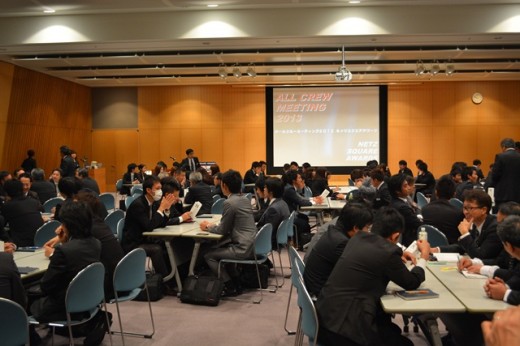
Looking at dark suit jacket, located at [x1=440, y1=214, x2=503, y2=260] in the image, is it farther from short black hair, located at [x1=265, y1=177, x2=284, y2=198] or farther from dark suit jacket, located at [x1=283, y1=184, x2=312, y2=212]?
dark suit jacket, located at [x1=283, y1=184, x2=312, y2=212]

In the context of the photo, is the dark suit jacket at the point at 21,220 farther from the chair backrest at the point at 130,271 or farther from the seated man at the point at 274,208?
the seated man at the point at 274,208

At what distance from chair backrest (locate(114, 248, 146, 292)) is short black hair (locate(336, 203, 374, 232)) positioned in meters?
1.64

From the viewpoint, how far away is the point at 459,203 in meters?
6.79

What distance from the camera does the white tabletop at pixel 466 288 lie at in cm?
262

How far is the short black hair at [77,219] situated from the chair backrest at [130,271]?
0.37 meters

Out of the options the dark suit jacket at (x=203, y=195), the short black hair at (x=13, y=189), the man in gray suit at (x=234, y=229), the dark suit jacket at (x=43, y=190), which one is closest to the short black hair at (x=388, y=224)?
the man in gray suit at (x=234, y=229)

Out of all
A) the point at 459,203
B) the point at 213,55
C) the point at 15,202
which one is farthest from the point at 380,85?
the point at 15,202

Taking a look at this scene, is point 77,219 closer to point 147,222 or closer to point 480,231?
point 147,222

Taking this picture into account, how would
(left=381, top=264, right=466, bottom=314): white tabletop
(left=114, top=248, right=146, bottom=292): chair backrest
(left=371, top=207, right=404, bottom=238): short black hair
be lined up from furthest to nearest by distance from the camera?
(left=114, top=248, right=146, bottom=292): chair backrest → (left=371, top=207, right=404, bottom=238): short black hair → (left=381, top=264, right=466, bottom=314): white tabletop

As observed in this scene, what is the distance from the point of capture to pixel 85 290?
3.30m

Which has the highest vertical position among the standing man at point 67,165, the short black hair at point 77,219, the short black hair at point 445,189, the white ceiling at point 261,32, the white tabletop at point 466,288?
the white ceiling at point 261,32

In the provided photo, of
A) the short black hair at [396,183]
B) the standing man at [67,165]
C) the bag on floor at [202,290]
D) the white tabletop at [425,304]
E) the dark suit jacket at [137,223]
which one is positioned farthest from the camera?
the standing man at [67,165]

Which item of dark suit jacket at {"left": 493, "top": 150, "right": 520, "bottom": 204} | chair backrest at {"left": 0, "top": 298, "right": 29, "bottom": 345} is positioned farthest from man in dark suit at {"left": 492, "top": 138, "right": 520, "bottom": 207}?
chair backrest at {"left": 0, "top": 298, "right": 29, "bottom": 345}

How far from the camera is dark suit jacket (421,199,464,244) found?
4695mm
